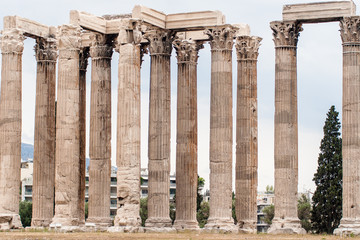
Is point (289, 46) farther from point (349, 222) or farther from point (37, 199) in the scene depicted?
Result: point (37, 199)

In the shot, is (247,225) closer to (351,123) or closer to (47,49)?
(351,123)

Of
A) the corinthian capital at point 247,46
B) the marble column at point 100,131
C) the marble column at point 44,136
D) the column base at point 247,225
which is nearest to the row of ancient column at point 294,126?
the column base at point 247,225

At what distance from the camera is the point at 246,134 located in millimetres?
87000

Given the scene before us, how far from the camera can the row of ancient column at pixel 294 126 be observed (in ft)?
259

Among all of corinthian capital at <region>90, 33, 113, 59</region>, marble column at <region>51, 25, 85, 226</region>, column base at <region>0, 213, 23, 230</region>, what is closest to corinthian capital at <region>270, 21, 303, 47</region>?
corinthian capital at <region>90, 33, 113, 59</region>

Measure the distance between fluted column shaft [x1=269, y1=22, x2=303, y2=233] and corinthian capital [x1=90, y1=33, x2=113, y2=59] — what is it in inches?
551

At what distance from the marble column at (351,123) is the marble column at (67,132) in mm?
19330

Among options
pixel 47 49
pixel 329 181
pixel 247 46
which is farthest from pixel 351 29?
pixel 329 181

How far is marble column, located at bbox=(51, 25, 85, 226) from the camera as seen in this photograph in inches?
3137

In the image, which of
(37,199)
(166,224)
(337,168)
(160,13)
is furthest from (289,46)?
(337,168)

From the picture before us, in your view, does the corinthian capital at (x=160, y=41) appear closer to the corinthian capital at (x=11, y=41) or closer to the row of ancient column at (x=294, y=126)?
the row of ancient column at (x=294, y=126)

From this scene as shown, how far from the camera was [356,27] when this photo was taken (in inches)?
3150

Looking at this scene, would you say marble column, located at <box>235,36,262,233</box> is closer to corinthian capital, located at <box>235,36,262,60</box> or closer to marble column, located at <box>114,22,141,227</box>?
corinthian capital, located at <box>235,36,262,60</box>

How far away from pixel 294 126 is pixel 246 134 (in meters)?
5.88
